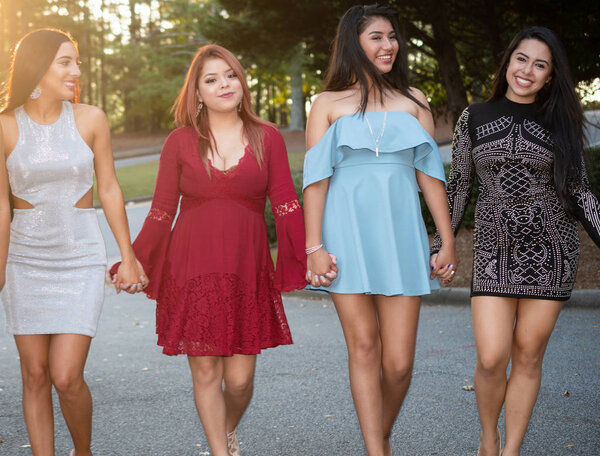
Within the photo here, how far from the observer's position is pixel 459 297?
9.41 meters

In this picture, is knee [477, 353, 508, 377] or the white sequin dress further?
knee [477, 353, 508, 377]

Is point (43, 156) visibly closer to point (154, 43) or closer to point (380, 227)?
point (380, 227)

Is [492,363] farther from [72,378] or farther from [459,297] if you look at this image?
[459,297]

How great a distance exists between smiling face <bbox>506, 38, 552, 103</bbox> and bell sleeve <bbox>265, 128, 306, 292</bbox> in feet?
4.15

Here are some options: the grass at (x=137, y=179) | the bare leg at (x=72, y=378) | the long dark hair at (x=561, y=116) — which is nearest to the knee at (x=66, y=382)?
the bare leg at (x=72, y=378)

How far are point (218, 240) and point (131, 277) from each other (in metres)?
0.48

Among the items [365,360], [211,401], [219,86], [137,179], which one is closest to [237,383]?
[211,401]

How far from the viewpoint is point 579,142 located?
13.3ft

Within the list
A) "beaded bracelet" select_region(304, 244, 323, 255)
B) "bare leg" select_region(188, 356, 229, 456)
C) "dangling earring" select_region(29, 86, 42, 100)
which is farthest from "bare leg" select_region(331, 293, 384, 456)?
"dangling earring" select_region(29, 86, 42, 100)

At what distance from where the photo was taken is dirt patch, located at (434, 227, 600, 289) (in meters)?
9.59

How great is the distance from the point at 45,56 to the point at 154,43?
52.9 metres

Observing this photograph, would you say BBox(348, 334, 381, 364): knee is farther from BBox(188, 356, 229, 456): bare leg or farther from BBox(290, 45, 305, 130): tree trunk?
BBox(290, 45, 305, 130): tree trunk

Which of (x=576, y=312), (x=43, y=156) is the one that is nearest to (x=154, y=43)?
(x=576, y=312)

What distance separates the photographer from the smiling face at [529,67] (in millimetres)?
4066
